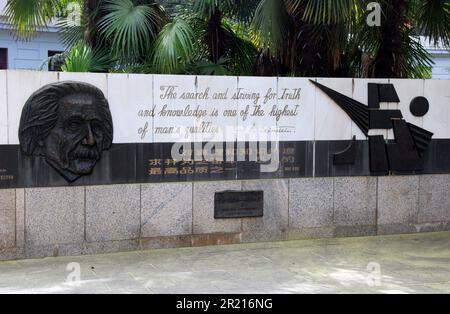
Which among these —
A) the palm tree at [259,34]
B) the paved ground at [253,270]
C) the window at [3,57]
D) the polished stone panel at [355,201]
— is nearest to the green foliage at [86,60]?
the palm tree at [259,34]

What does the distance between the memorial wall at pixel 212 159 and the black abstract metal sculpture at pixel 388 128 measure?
0.02m

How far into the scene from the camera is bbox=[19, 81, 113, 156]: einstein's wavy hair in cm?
690

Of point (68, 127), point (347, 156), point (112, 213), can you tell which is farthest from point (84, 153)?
point (347, 156)

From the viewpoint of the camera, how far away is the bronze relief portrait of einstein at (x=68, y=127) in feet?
22.8

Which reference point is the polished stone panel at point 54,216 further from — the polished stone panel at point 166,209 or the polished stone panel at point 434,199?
the polished stone panel at point 434,199

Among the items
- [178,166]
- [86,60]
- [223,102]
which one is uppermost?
[86,60]

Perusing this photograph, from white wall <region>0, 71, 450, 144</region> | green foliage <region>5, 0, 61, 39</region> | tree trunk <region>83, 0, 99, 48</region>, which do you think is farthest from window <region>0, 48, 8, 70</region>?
white wall <region>0, 71, 450, 144</region>

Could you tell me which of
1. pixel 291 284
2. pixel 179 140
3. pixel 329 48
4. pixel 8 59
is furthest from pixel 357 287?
pixel 8 59

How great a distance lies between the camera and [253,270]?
6707mm

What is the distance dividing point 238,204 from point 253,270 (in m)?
1.40

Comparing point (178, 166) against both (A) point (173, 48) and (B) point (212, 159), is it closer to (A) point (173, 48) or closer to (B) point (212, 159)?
(B) point (212, 159)

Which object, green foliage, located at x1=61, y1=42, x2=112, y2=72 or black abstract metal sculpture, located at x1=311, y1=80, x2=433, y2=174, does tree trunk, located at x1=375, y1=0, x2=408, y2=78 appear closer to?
black abstract metal sculpture, located at x1=311, y1=80, x2=433, y2=174

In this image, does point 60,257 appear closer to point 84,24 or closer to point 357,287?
point 357,287

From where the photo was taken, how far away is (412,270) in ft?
22.1
